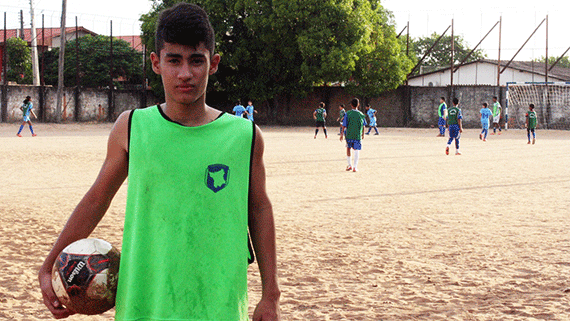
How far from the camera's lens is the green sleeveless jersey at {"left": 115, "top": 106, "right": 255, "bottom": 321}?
2.02m

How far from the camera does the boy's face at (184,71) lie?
214 centimetres

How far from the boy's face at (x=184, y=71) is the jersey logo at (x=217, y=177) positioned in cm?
25

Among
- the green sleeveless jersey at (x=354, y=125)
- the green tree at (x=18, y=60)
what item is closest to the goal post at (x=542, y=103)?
the green sleeveless jersey at (x=354, y=125)

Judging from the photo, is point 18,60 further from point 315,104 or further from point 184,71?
point 184,71

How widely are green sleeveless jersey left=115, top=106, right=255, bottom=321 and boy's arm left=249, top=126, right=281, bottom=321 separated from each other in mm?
120

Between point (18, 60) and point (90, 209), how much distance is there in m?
49.9

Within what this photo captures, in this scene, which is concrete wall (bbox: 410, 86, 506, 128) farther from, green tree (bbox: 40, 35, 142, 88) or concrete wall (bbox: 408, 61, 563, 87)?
green tree (bbox: 40, 35, 142, 88)

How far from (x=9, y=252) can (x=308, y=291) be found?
3084 mm

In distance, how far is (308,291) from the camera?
5117mm

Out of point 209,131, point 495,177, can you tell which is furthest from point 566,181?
point 209,131

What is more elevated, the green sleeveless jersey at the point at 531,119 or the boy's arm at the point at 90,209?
the green sleeveless jersey at the point at 531,119

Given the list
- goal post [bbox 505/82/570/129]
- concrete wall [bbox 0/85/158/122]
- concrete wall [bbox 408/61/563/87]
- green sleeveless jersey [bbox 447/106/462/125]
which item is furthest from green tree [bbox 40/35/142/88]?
green sleeveless jersey [bbox 447/106/462/125]

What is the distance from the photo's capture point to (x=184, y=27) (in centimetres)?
214

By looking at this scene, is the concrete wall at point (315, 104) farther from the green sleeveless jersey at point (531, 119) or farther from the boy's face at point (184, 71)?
the boy's face at point (184, 71)
